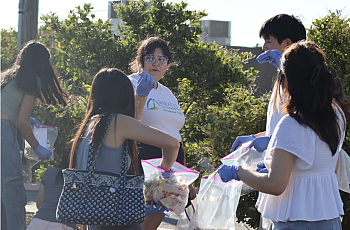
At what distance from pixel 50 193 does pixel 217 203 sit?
1153mm

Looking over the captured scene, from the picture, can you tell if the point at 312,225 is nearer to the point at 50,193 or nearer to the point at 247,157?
the point at 247,157

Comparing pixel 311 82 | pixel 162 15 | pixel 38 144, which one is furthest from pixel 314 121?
pixel 162 15

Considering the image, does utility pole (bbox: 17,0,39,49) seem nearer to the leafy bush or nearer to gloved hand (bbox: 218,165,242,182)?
the leafy bush

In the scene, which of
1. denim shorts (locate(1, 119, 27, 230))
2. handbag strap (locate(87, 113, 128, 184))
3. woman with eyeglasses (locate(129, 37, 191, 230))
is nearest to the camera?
handbag strap (locate(87, 113, 128, 184))

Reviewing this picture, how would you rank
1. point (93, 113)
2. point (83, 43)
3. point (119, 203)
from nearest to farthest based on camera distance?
point (119, 203)
point (93, 113)
point (83, 43)

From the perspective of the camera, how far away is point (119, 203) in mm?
2158

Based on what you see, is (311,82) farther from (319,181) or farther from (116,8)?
(116,8)

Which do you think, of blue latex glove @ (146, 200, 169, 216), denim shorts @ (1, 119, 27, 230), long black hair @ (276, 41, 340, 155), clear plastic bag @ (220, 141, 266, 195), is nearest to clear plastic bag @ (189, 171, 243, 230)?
clear plastic bag @ (220, 141, 266, 195)

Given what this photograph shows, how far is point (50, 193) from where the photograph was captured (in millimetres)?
2680

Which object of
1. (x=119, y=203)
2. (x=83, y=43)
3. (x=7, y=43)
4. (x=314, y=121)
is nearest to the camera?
(x=314, y=121)

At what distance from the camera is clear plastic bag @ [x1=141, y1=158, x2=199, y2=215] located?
2.87m

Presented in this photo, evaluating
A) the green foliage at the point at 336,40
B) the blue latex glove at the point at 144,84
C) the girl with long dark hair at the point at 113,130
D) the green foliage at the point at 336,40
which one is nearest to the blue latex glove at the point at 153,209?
the girl with long dark hair at the point at 113,130

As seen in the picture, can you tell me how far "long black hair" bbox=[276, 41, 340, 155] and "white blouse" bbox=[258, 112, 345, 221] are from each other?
1.6 inches

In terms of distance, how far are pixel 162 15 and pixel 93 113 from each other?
3687 millimetres
